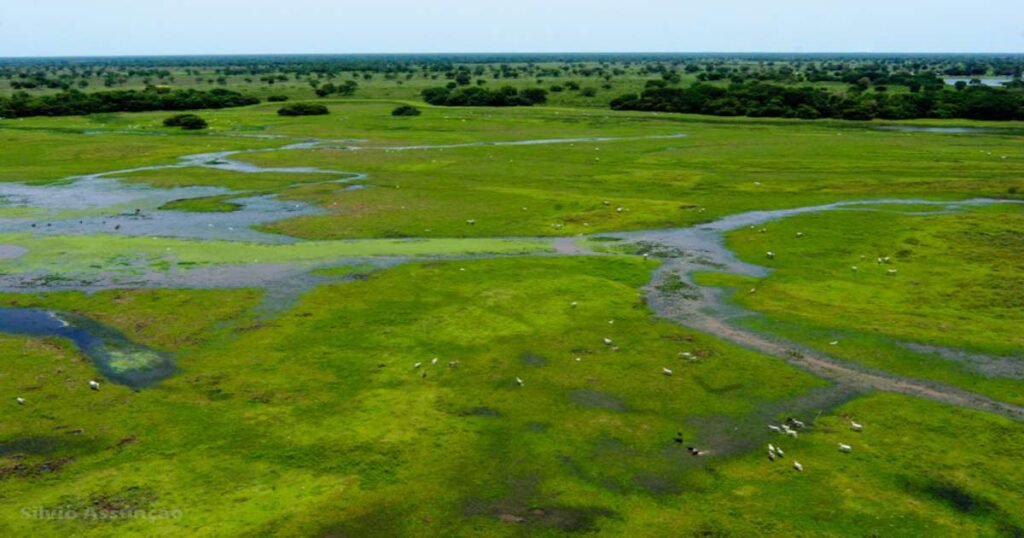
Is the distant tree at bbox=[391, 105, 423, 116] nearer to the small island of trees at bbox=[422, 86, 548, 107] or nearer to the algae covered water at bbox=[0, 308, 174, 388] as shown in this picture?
the small island of trees at bbox=[422, 86, 548, 107]

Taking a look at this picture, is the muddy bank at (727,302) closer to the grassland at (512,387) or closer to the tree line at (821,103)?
the grassland at (512,387)

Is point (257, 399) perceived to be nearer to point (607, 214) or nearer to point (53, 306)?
point (53, 306)

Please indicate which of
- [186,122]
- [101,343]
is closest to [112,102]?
[186,122]

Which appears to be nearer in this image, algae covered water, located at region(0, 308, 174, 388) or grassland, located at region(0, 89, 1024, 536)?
grassland, located at region(0, 89, 1024, 536)

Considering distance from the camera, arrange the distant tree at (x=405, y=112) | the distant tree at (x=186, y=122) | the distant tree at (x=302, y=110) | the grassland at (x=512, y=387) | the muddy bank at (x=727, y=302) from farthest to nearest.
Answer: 1. the distant tree at (x=302, y=110)
2. the distant tree at (x=405, y=112)
3. the distant tree at (x=186, y=122)
4. the muddy bank at (x=727, y=302)
5. the grassland at (x=512, y=387)

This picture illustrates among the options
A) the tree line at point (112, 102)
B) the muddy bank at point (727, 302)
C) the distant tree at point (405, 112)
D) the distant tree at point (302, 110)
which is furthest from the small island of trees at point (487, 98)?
the muddy bank at point (727, 302)

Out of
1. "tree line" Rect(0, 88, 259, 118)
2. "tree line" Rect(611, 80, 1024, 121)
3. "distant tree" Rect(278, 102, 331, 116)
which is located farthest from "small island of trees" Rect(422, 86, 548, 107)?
"tree line" Rect(0, 88, 259, 118)

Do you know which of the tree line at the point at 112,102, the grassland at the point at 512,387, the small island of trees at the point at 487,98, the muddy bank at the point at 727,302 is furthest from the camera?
the small island of trees at the point at 487,98
